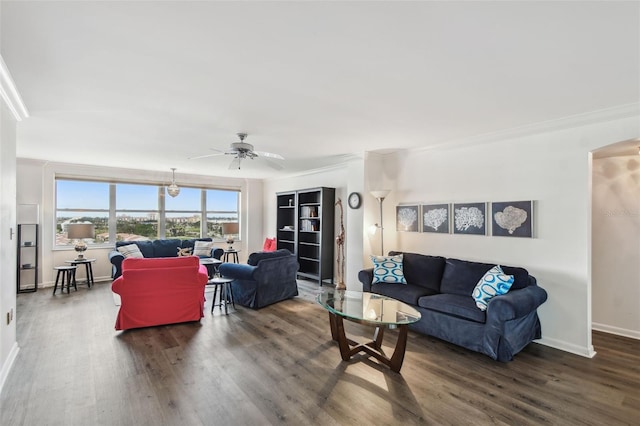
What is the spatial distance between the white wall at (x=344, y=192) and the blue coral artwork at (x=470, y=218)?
1535 mm

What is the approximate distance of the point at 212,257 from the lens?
25.0 ft

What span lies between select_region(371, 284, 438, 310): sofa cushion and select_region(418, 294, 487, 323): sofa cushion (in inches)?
4.3

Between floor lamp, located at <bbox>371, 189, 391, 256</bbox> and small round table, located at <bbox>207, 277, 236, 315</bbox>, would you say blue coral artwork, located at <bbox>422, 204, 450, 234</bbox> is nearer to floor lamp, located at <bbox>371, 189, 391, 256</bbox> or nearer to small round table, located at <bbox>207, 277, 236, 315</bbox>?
floor lamp, located at <bbox>371, 189, 391, 256</bbox>

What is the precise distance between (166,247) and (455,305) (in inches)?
242

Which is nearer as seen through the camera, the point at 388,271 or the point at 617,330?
the point at 617,330

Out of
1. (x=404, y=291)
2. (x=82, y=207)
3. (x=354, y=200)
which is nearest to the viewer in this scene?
(x=404, y=291)

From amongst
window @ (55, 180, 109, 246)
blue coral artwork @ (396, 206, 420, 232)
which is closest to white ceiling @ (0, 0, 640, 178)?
blue coral artwork @ (396, 206, 420, 232)

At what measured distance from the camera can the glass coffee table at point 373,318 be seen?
299 cm

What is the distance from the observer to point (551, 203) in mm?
3689

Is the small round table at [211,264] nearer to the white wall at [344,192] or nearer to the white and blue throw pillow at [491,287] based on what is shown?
the white wall at [344,192]

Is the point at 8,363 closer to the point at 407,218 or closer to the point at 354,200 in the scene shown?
the point at 354,200

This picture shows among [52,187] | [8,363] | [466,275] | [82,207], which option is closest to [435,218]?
[466,275]

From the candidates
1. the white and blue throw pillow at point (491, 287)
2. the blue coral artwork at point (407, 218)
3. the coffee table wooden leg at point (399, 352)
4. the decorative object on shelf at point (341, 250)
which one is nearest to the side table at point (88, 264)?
the decorative object on shelf at point (341, 250)

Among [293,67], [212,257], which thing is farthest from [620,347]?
[212,257]
